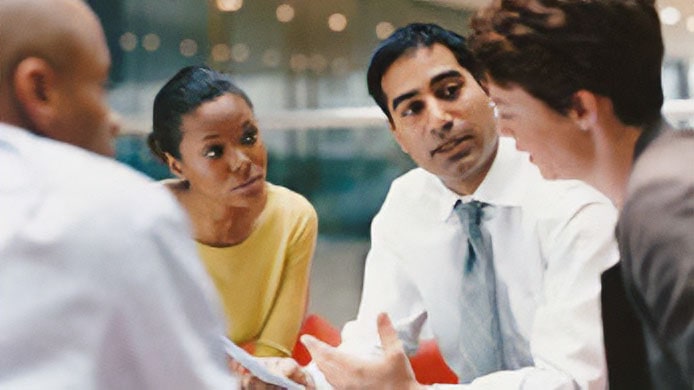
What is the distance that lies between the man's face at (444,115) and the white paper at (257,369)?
474 mm

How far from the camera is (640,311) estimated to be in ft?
4.06

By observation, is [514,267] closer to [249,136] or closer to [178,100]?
[249,136]

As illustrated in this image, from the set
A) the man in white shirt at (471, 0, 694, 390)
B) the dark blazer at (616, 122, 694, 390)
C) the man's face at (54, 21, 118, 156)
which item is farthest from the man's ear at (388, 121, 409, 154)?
the man's face at (54, 21, 118, 156)

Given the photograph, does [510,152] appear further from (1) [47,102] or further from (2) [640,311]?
(1) [47,102]

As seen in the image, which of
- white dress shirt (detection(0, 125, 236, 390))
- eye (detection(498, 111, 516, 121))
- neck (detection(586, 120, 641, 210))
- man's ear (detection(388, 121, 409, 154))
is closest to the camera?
white dress shirt (detection(0, 125, 236, 390))

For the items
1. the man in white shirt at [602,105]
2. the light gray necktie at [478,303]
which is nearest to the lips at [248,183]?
the light gray necktie at [478,303]

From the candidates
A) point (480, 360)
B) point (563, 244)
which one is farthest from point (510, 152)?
point (480, 360)

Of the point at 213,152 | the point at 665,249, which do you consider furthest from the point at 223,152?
the point at 665,249

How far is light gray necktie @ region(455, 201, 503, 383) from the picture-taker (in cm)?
183

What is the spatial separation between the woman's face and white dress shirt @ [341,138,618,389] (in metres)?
0.29

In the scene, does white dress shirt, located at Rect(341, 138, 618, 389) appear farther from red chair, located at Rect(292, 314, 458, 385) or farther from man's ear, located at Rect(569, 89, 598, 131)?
man's ear, located at Rect(569, 89, 598, 131)

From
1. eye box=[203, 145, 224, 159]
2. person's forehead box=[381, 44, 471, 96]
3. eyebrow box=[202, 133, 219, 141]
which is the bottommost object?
eye box=[203, 145, 224, 159]

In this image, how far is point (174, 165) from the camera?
1787mm

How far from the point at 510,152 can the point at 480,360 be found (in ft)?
1.29
